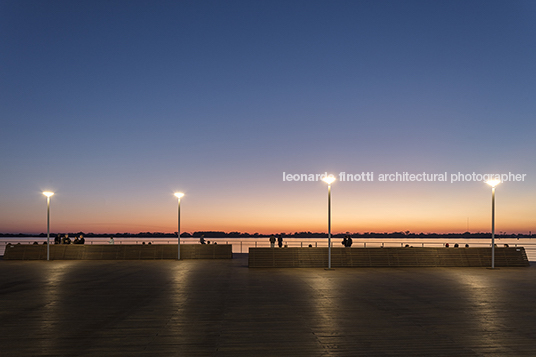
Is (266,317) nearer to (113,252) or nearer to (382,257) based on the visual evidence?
(382,257)

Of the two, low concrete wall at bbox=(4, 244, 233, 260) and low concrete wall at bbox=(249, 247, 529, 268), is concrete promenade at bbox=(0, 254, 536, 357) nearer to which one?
low concrete wall at bbox=(249, 247, 529, 268)

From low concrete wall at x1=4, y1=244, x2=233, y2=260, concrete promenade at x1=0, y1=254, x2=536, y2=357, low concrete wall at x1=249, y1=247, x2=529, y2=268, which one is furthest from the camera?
low concrete wall at x1=4, y1=244, x2=233, y2=260

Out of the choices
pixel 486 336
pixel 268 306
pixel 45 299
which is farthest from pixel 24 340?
pixel 486 336

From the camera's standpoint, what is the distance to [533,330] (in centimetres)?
860

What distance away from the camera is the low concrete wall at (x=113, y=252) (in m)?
29.4

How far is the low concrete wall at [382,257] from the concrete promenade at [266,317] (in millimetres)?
6764

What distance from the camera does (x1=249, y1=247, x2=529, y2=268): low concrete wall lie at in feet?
78.6

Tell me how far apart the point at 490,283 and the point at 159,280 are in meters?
14.2

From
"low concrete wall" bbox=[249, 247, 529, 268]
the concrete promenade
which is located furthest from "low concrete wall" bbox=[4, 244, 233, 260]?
the concrete promenade

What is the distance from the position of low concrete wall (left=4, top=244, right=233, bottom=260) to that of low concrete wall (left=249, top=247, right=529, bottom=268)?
6828 mm

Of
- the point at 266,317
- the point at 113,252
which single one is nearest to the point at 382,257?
the point at 266,317

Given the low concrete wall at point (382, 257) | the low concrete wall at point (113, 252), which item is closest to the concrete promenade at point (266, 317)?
the low concrete wall at point (382, 257)

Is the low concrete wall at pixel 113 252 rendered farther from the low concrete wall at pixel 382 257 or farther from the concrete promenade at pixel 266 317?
the concrete promenade at pixel 266 317

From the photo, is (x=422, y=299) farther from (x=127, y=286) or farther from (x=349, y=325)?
(x=127, y=286)
